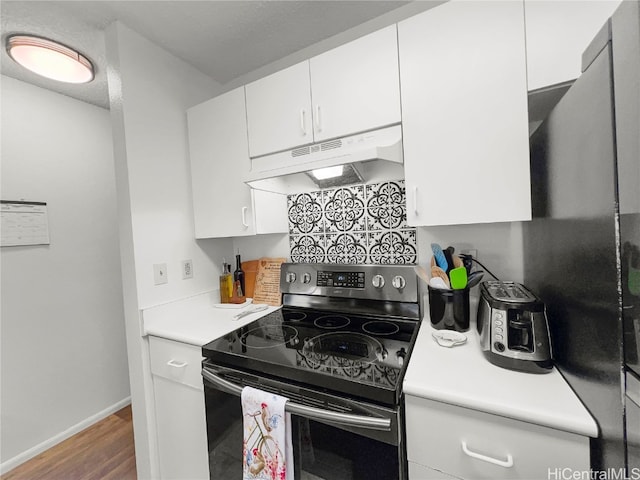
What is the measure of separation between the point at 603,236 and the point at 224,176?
1492 mm

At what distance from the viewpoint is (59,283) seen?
187 cm

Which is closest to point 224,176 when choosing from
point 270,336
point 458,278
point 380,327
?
point 270,336

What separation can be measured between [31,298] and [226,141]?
164cm

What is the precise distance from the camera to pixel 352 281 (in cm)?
139

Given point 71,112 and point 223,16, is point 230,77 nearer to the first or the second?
point 223,16

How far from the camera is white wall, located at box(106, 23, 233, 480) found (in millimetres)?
1347

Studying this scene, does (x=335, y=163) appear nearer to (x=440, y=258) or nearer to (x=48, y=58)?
(x=440, y=258)

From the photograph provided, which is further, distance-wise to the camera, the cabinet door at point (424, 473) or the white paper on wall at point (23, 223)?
the white paper on wall at point (23, 223)

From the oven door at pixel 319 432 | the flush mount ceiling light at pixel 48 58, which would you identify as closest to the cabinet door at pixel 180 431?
the oven door at pixel 319 432

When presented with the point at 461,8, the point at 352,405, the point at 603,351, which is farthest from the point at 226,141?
the point at 603,351

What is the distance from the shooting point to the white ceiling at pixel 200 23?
4.08 ft

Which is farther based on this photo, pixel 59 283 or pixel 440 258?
pixel 59 283

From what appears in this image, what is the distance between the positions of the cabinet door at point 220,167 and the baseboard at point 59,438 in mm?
1695

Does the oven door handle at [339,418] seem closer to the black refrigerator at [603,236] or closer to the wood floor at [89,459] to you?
the black refrigerator at [603,236]
